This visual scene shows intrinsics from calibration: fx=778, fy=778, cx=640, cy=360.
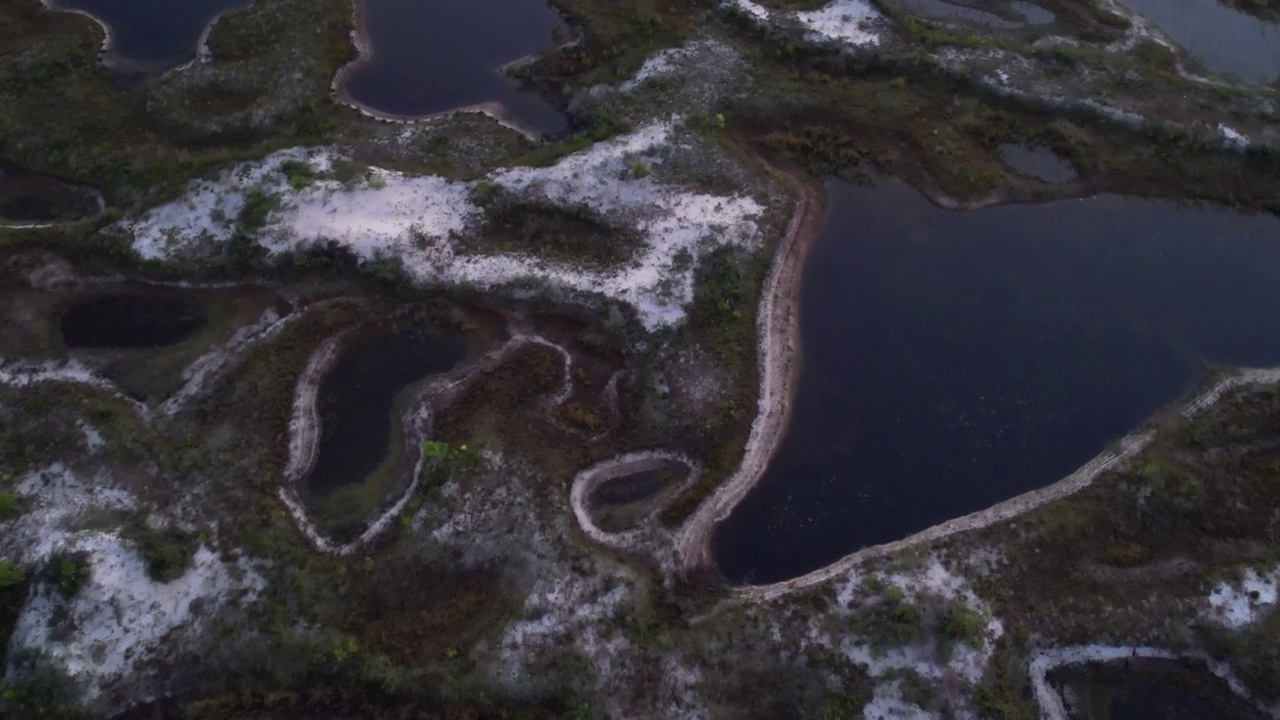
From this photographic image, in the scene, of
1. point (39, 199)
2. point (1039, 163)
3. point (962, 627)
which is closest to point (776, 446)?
point (962, 627)

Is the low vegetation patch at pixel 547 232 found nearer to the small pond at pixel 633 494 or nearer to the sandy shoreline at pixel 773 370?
the sandy shoreline at pixel 773 370

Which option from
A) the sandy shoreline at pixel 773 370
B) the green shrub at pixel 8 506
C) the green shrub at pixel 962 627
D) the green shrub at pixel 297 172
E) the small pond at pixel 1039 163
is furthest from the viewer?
the small pond at pixel 1039 163

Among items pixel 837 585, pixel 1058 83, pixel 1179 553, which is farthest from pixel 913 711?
pixel 1058 83

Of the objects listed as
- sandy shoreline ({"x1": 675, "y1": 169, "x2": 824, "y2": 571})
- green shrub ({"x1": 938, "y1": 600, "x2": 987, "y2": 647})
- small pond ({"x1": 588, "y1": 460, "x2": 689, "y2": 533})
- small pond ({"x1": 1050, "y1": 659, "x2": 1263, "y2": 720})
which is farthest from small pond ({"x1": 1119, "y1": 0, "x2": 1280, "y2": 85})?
small pond ({"x1": 588, "y1": 460, "x2": 689, "y2": 533})

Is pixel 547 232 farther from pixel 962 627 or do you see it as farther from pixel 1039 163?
pixel 1039 163

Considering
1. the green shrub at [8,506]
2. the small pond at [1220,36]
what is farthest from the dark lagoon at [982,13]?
the green shrub at [8,506]

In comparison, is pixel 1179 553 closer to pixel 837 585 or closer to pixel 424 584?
pixel 837 585

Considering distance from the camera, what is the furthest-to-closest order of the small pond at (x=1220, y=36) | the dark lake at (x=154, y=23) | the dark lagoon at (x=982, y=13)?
the dark lagoon at (x=982, y=13)
the dark lake at (x=154, y=23)
the small pond at (x=1220, y=36)
